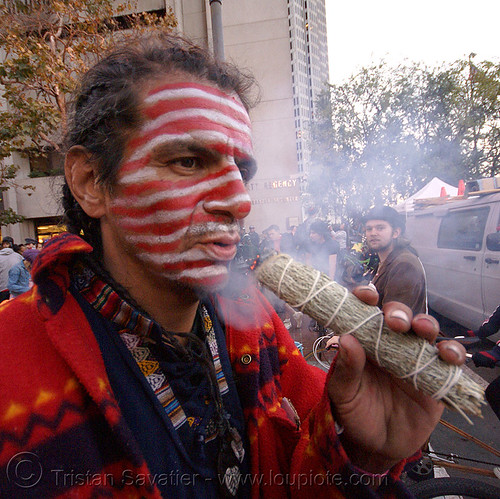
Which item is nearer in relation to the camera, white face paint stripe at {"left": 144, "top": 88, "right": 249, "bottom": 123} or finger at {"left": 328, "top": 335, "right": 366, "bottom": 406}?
finger at {"left": 328, "top": 335, "right": 366, "bottom": 406}

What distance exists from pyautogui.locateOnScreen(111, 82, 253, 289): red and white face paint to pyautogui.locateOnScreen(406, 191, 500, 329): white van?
391 cm

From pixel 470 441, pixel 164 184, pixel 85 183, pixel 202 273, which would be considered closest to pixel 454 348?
pixel 202 273

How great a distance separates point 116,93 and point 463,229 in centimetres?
637

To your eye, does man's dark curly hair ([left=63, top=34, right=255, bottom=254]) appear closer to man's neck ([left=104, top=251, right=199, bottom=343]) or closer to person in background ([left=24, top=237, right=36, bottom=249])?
man's neck ([left=104, top=251, right=199, bottom=343])

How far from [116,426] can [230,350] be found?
1.84 ft

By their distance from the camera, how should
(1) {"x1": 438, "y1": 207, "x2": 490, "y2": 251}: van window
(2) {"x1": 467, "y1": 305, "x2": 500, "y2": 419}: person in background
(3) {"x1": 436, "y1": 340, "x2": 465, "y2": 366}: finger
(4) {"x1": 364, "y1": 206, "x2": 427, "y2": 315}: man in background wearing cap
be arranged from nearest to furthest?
(3) {"x1": 436, "y1": 340, "x2": 465, "y2": 366}: finger, (2) {"x1": 467, "y1": 305, "x2": 500, "y2": 419}: person in background, (4) {"x1": 364, "y1": 206, "x2": 427, "y2": 315}: man in background wearing cap, (1) {"x1": 438, "y1": 207, "x2": 490, "y2": 251}: van window

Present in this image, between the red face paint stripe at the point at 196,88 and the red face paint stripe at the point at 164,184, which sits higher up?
the red face paint stripe at the point at 196,88

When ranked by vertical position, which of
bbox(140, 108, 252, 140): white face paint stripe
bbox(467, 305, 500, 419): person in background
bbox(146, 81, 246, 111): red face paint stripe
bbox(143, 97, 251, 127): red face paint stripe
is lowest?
bbox(467, 305, 500, 419): person in background

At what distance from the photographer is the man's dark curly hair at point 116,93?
114 centimetres

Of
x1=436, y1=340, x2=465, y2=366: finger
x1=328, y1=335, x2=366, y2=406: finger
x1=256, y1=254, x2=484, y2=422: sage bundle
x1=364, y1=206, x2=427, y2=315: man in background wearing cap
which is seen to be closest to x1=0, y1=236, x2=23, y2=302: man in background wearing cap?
x1=364, y1=206, x2=427, y2=315: man in background wearing cap

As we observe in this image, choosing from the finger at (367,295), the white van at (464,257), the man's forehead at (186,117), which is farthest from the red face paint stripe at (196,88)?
the white van at (464,257)

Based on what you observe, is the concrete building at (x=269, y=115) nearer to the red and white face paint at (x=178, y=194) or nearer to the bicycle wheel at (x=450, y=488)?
the bicycle wheel at (x=450, y=488)

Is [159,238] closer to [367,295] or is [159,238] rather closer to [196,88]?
[196,88]

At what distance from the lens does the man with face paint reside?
0.87m
